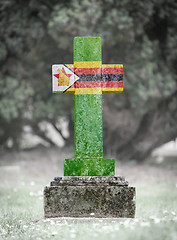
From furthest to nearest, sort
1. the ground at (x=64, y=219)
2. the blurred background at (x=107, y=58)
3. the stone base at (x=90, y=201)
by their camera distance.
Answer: the blurred background at (x=107, y=58), the stone base at (x=90, y=201), the ground at (x=64, y=219)

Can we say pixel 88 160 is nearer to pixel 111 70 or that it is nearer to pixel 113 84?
pixel 113 84

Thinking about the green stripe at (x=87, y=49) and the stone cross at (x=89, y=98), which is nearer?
the stone cross at (x=89, y=98)

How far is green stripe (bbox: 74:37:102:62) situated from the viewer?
15.0ft

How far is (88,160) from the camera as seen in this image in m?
4.41

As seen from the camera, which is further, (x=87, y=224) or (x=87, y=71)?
(x=87, y=71)

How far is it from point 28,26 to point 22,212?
5.79 meters

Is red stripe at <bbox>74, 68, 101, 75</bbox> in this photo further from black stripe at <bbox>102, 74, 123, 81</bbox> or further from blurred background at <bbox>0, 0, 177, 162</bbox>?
blurred background at <bbox>0, 0, 177, 162</bbox>

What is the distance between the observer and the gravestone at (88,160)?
4094 millimetres

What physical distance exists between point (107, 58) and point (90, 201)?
613 cm

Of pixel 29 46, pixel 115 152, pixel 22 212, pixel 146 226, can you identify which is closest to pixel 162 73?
pixel 115 152

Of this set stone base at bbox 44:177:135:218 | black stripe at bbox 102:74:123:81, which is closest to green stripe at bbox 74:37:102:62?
black stripe at bbox 102:74:123:81

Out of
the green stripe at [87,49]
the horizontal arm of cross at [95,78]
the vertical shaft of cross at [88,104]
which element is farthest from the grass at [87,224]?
the green stripe at [87,49]

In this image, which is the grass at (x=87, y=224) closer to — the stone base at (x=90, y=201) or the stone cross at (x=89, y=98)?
the stone base at (x=90, y=201)

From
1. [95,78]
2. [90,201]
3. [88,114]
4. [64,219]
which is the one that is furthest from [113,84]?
[64,219]
